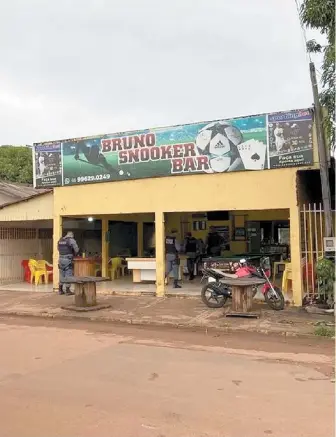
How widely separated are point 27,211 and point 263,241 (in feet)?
31.0

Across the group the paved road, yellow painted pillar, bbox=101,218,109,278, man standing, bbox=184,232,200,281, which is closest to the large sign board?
yellow painted pillar, bbox=101,218,109,278

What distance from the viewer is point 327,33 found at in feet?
28.9

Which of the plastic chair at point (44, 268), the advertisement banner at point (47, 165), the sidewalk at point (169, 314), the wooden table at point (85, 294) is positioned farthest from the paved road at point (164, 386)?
the plastic chair at point (44, 268)

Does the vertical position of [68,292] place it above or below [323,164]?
below

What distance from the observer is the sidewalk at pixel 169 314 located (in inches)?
367

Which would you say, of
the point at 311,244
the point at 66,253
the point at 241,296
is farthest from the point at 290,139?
the point at 66,253

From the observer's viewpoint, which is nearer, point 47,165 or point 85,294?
point 85,294

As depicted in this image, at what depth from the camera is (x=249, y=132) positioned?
1193 centimetres

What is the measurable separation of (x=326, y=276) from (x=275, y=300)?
132 centimetres

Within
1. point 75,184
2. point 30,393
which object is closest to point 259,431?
point 30,393

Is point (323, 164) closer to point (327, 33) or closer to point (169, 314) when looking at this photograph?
point (327, 33)

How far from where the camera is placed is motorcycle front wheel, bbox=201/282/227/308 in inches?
443

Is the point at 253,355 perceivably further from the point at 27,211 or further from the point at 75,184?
the point at 27,211

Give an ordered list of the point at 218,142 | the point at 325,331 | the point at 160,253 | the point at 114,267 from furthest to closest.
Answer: the point at 114,267 < the point at 160,253 < the point at 218,142 < the point at 325,331
